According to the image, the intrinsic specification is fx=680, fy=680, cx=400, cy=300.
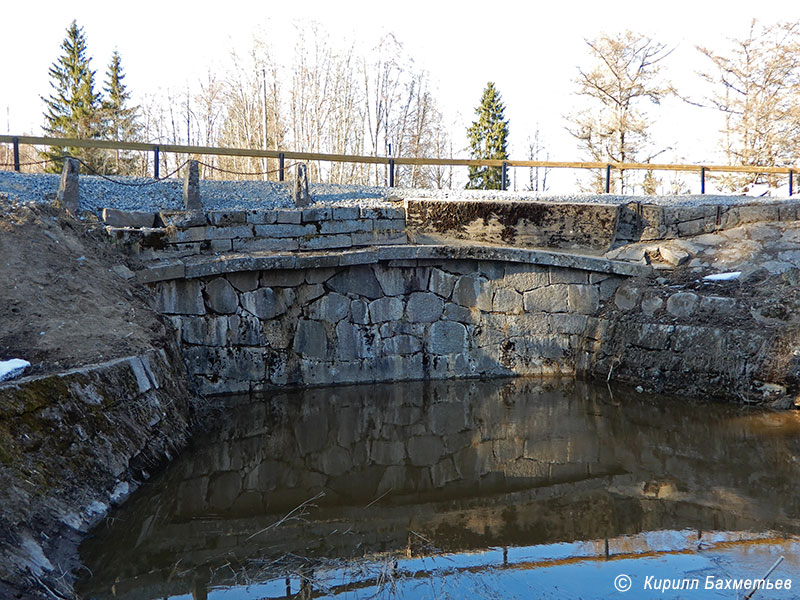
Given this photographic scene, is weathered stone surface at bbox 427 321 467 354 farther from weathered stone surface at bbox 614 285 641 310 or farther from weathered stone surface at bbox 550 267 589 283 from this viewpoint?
weathered stone surface at bbox 614 285 641 310

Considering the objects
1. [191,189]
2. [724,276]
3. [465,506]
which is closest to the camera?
[465,506]

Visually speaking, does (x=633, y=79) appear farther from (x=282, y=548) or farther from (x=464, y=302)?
(x=282, y=548)

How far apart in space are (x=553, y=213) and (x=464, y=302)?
2269mm

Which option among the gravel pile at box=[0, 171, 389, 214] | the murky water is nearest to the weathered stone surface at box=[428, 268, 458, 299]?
the murky water

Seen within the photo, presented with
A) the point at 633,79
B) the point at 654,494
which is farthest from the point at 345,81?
the point at 654,494

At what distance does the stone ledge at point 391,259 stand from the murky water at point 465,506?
1.82 m

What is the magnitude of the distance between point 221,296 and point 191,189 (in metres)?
2.49

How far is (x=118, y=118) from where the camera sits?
26.1 meters

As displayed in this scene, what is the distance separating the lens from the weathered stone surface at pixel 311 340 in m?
9.59

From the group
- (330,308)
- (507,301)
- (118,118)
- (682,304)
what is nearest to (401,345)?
(330,308)

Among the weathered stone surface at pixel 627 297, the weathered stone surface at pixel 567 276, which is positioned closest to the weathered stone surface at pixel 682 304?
the weathered stone surface at pixel 627 297

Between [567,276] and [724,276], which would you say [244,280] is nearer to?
[567,276]

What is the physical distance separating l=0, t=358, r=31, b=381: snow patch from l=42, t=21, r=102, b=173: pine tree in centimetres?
2178

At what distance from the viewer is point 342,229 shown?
10758 mm
